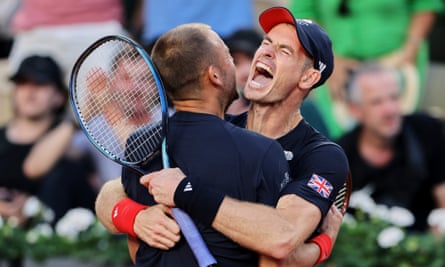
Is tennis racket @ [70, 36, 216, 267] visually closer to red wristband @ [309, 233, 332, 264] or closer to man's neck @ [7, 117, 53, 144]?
red wristband @ [309, 233, 332, 264]

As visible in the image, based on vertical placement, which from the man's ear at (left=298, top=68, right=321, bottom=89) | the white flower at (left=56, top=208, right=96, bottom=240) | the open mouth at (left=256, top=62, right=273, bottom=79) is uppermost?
the open mouth at (left=256, top=62, right=273, bottom=79)

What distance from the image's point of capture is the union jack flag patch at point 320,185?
365cm

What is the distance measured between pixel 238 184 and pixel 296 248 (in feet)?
0.84

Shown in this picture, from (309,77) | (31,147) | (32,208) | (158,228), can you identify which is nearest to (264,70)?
(309,77)

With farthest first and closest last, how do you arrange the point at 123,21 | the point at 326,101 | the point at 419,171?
the point at 123,21 → the point at 326,101 → the point at 419,171

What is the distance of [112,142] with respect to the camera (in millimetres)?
4121

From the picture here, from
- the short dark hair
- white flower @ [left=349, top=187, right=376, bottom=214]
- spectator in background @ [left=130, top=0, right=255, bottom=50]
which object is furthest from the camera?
spectator in background @ [left=130, top=0, right=255, bottom=50]

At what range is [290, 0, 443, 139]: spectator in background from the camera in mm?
7270

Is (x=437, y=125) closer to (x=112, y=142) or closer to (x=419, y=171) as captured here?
(x=419, y=171)

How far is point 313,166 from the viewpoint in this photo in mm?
3719

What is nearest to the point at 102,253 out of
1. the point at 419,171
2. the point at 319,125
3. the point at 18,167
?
the point at 18,167

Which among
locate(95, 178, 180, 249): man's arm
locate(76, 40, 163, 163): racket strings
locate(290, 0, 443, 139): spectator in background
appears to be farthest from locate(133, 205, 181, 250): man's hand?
locate(290, 0, 443, 139): spectator in background

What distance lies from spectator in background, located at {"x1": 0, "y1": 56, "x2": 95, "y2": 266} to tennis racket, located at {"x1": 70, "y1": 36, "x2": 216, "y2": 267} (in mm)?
2466

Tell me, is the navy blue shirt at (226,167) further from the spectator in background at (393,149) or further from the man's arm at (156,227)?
the spectator in background at (393,149)
